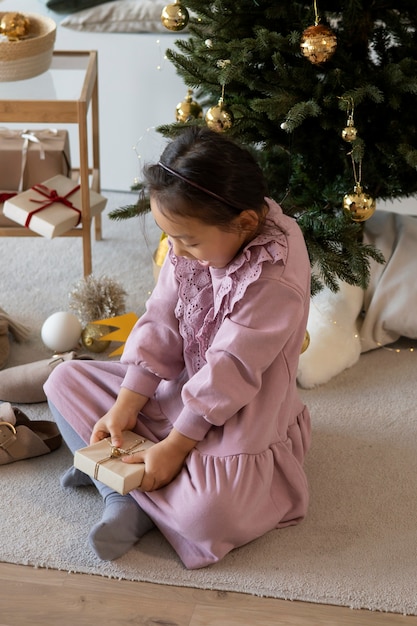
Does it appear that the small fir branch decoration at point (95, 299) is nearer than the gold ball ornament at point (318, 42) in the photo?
No

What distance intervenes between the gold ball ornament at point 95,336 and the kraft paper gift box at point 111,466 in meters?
0.53

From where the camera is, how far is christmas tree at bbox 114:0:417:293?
158 centimetres

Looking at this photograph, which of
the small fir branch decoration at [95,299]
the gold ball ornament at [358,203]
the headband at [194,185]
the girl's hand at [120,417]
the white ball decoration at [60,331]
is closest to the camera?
the headband at [194,185]

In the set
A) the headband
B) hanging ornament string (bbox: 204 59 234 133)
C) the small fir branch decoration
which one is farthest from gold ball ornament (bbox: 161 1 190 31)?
the headband

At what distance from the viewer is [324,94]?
1.60m

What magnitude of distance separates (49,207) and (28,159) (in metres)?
0.16

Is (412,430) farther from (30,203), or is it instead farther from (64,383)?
(30,203)

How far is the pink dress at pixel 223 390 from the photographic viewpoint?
124 cm

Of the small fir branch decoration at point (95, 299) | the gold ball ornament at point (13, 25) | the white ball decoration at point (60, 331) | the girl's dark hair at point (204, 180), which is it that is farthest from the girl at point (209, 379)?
the gold ball ornament at point (13, 25)

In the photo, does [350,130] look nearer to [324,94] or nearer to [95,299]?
[324,94]

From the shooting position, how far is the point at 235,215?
3.86 ft

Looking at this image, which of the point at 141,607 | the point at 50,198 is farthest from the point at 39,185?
the point at 141,607

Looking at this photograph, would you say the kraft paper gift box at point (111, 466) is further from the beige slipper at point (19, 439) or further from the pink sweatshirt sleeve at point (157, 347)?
the beige slipper at point (19, 439)

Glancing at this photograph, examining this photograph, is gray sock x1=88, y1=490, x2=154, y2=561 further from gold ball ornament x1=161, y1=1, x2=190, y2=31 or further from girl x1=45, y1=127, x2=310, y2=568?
gold ball ornament x1=161, y1=1, x2=190, y2=31
